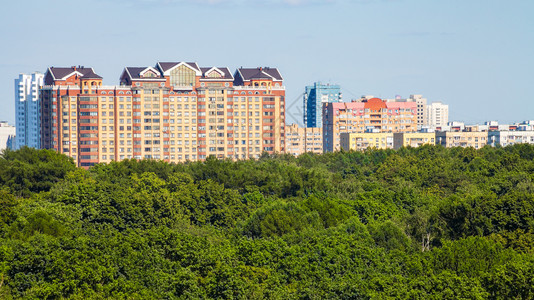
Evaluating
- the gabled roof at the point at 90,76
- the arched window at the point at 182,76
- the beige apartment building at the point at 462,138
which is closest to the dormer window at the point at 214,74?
the arched window at the point at 182,76

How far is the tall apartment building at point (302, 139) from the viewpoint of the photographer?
168 metres

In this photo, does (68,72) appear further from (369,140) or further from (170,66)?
(369,140)

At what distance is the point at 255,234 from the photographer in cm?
5572

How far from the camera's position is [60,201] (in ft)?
195

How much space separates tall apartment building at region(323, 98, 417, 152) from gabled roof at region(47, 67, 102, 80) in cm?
5308

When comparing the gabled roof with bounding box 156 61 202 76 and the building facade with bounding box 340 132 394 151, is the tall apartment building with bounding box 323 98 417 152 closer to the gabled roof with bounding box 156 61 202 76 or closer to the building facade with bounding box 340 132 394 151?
the building facade with bounding box 340 132 394 151

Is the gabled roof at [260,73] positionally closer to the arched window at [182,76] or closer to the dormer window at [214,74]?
the dormer window at [214,74]

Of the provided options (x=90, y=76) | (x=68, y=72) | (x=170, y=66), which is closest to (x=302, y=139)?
(x=170, y=66)

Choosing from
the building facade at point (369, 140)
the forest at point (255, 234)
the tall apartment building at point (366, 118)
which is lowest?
the forest at point (255, 234)

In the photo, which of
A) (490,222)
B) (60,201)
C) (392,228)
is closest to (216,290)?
(392,228)

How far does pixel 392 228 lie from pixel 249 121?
81051mm

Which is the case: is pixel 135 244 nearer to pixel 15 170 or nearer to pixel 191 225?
pixel 191 225

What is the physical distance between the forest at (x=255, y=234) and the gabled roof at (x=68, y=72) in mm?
45279

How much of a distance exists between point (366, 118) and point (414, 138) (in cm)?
1742
